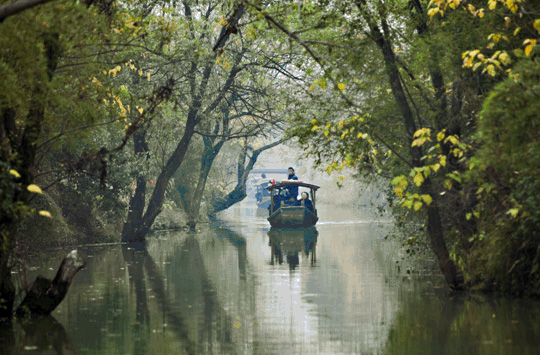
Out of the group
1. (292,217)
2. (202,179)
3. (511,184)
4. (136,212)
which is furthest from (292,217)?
(511,184)

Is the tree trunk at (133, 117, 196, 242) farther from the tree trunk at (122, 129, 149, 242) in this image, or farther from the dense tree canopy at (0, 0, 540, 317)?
the dense tree canopy at (0, 0, 540, 317)

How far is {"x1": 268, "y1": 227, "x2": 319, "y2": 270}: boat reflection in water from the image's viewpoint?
2028 cm

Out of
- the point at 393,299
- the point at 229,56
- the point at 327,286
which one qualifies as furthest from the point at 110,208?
the point at 393,299

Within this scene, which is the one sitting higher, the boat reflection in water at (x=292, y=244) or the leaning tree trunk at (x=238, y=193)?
the leaning tree trunk at (x=238, y=193)

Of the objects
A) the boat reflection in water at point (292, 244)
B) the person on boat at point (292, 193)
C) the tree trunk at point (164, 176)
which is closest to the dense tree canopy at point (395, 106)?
the boat reflection in water at point (292, 244)

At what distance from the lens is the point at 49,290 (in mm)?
11180

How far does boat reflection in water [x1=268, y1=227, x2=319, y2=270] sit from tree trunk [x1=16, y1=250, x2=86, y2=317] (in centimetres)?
775

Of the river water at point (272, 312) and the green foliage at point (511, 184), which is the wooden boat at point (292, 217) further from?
the green foliage at point (511, 184)

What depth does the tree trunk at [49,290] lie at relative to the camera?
10.9 m

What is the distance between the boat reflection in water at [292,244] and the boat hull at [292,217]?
316 millimetres

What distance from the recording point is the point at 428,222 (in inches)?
503

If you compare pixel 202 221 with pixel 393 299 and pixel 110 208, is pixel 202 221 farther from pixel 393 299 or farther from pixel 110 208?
pixel 393 299

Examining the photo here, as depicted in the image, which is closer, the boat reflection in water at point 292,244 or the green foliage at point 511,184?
the green foliage at point 511,184

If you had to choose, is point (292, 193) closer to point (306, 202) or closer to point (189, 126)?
point (306, 202)
